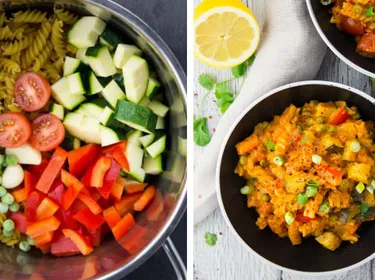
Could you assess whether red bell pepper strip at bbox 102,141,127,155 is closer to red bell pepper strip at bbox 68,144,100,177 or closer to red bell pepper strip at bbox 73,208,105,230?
red bell pepper strip at bbox 68,144,100,177

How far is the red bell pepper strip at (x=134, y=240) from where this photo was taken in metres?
1.36

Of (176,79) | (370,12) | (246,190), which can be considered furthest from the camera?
(246,190)

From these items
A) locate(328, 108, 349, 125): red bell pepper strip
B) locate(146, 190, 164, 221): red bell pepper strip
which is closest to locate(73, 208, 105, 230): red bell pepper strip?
locate(146, 190, 164, 221): red bell pepper strip

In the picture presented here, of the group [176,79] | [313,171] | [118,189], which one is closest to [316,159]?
[313,171]

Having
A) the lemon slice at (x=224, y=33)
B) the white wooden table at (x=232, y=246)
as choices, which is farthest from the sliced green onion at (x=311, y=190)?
the lemon slice at (x=224, y=33)

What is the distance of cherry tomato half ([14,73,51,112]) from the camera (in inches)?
55.7

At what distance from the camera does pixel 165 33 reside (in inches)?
52.5

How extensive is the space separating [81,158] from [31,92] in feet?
0.65

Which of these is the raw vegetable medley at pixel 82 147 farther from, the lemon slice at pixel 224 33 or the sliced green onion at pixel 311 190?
the sliced green onion at pixel 311 190

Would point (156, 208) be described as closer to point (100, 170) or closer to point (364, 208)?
point (100, 170)

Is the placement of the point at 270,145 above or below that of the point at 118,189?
above

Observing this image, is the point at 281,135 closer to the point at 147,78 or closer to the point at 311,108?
the point at 311,108

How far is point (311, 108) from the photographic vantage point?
4.85 feet

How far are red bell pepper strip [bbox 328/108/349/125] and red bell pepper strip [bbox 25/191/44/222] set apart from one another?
74 cm
